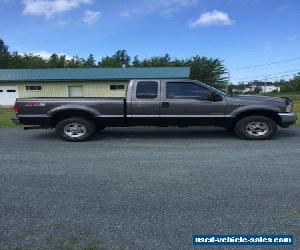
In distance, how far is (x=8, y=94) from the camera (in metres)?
33.2

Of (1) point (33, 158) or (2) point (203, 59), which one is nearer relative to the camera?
(1) point (33, 158)

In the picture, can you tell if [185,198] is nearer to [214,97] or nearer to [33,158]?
[33,158]

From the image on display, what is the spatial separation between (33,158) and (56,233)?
384cm

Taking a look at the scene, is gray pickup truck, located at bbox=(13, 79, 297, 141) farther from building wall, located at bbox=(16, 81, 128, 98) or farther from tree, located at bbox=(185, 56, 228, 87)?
tree, located at bbox=(185, 56, 228, 87)

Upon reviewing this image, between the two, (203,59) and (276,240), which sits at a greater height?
(203,59)

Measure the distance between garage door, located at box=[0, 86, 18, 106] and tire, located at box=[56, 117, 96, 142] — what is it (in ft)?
85.9

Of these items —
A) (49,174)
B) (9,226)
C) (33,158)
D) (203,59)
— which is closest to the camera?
(9,226)

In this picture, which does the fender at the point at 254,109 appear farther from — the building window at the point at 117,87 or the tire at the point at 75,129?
the building window at the point at 117,87

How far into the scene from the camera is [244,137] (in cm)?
910

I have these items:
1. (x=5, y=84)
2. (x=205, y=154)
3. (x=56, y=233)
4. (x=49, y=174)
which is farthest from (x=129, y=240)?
(x=5, y=84)

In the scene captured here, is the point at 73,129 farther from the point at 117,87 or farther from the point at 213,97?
the point at 117,87

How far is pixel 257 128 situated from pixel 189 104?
1.89m

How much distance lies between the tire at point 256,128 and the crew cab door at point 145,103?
2.23 meters

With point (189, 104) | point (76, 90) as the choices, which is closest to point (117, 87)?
point (76, 90)
